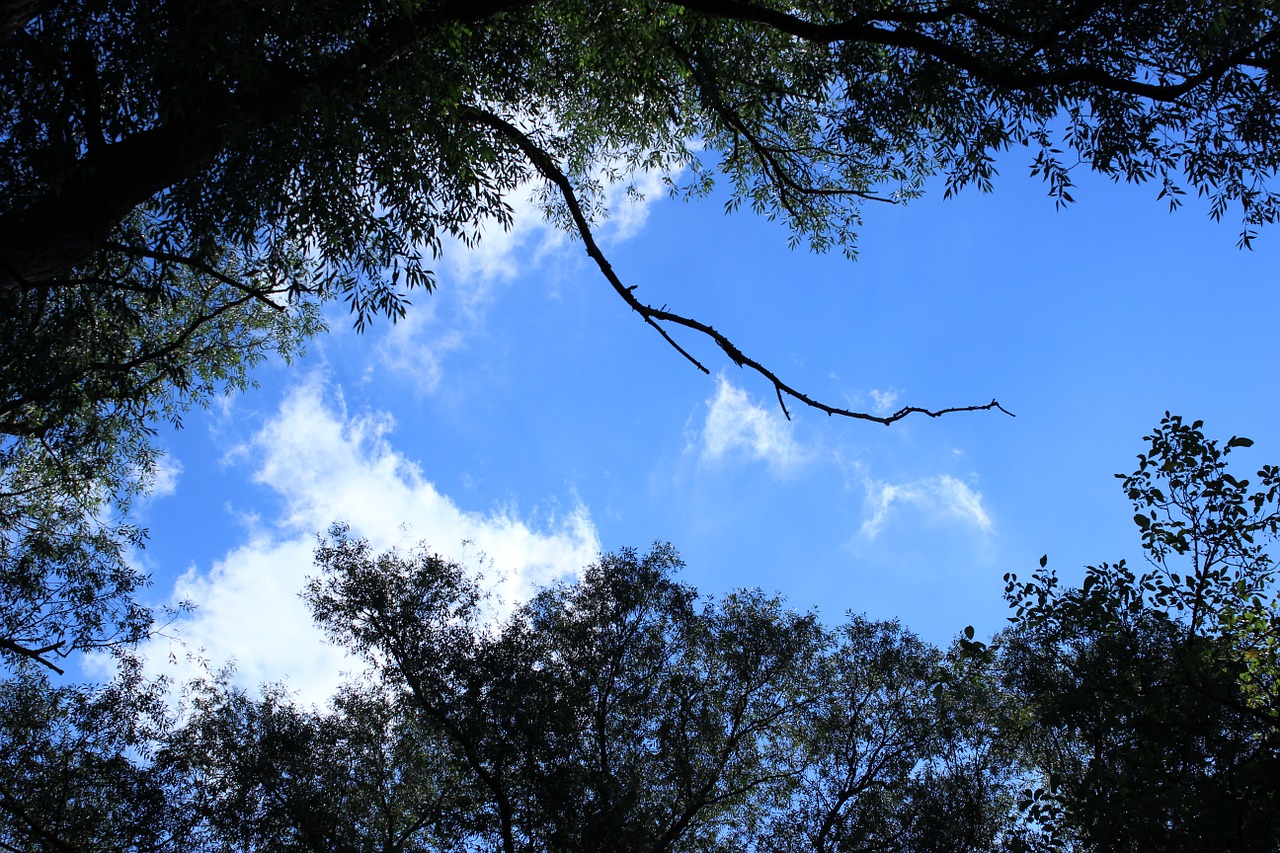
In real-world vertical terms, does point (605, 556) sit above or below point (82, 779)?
above

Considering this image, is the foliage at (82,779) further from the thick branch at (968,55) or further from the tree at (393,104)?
the thick branch at (968,55)

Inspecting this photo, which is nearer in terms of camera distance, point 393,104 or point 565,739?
point 393,104

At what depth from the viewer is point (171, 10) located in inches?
209

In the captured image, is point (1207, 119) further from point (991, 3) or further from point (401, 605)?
point (401, 605)

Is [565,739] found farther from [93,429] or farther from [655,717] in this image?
[93,429]

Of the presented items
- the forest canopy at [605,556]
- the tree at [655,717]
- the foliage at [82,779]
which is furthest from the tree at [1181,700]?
the foliage at [82,779]

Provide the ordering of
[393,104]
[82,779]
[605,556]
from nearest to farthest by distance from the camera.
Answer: [393,104] → [82,779] → [605,556]

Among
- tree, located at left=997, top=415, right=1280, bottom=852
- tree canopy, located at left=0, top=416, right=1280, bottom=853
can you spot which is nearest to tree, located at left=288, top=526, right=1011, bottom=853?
tree canopy, located at left=0, top=416, right=1280, bottom=853

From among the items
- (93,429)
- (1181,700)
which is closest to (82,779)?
(93,429)

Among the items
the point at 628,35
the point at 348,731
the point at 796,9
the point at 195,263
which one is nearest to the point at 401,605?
the point at 348,731

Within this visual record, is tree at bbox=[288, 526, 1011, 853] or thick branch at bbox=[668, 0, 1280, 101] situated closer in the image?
thick branch at bbox=[668, 0, 1280, 101]

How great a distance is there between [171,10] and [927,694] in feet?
49.6

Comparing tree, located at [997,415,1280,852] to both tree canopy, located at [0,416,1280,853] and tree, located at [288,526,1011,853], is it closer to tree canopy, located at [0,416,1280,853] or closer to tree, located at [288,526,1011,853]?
tree canopy, located at [0,416,1280,853]

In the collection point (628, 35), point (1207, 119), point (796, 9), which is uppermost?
point (796, 9)
